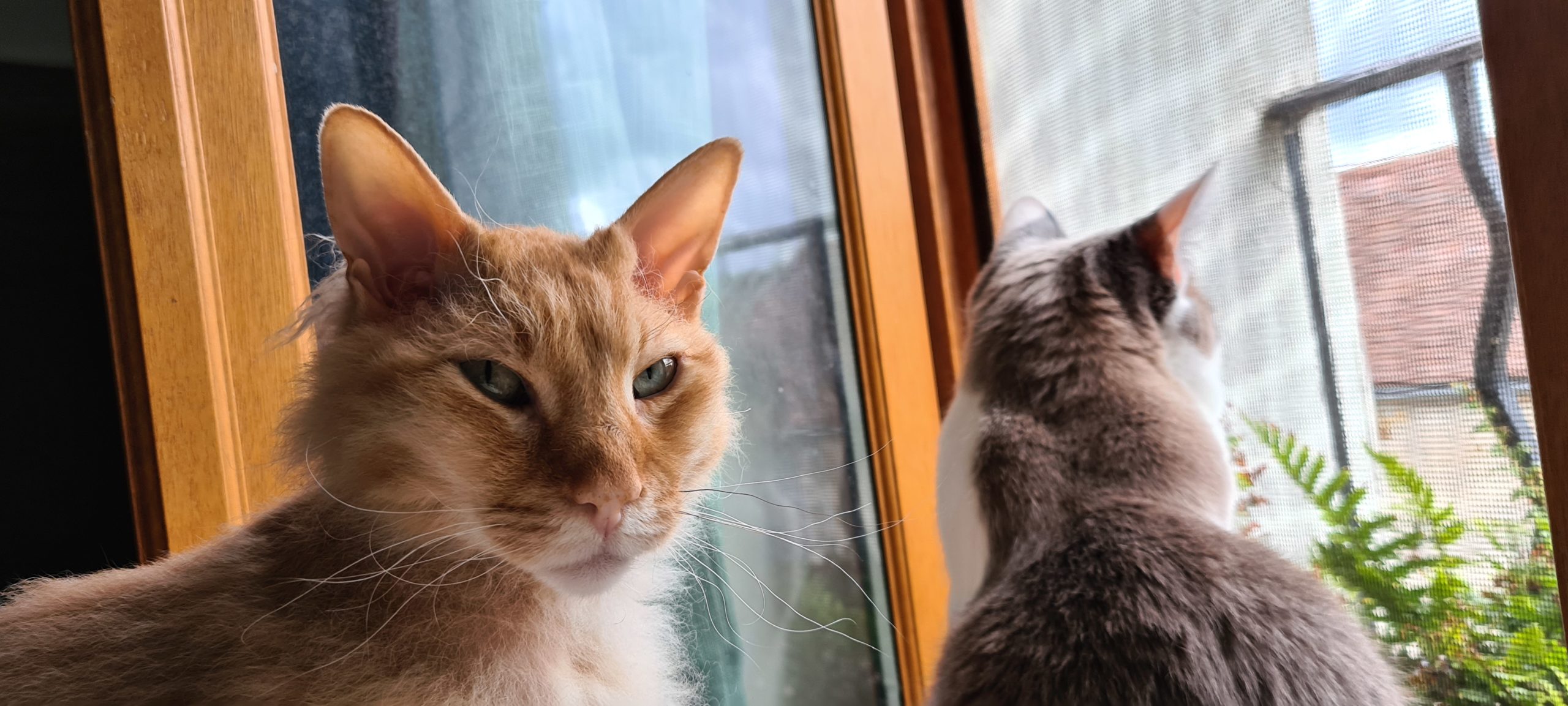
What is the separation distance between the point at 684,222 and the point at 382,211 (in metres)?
0.29

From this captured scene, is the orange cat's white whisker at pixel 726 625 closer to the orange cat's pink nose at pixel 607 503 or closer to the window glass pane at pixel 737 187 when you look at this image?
the window glass pane at pixel 737 187

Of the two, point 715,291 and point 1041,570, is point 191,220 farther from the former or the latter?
point 1041,570

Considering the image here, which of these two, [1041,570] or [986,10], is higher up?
[986,10]

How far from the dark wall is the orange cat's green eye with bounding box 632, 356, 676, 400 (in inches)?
24.8

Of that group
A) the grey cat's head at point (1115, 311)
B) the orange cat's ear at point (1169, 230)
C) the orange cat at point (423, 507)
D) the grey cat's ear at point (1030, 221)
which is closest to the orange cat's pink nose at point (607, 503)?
the orange cat at point (423, 507)

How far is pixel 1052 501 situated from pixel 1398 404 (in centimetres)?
59

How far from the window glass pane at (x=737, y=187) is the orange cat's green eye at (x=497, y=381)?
423mm

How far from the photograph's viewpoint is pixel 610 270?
32.8 inches

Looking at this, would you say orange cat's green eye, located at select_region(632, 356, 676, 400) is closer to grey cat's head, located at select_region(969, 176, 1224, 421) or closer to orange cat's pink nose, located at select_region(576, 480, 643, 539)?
orange cat's pink nose, located at select_region(576, 480, 643, 539)

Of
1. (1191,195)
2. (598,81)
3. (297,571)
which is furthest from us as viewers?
(598,81)

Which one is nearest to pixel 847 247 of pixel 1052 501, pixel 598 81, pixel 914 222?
pixel 914 222

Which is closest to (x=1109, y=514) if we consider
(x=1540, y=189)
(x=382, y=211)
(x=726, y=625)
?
(x=1540, y=189)

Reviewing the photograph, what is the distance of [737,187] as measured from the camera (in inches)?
A: 64.3

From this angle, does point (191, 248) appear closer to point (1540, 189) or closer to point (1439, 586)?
point (1540, 189)
